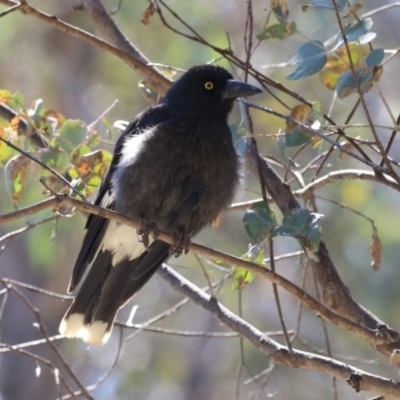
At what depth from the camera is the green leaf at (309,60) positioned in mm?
2977

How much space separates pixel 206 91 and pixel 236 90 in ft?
0.62

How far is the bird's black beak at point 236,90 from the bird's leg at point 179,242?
2.61 feet

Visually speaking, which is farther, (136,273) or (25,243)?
(25,243)

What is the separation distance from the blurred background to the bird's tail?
3.47 metres

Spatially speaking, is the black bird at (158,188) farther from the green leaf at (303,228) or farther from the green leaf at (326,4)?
the green leaf at (326,4)

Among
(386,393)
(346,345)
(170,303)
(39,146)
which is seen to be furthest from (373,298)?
(386,393)

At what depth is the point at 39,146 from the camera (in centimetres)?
388

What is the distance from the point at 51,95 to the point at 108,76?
803mm

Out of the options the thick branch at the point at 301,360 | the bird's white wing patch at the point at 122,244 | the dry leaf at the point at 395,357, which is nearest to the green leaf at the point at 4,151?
the bird's white wing patch at the point at 122,244

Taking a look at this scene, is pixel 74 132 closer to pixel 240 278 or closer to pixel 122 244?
pixel 122 244

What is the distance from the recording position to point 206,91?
4.13 m

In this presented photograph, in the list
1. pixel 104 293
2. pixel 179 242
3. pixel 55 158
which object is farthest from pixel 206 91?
pixel 104 293

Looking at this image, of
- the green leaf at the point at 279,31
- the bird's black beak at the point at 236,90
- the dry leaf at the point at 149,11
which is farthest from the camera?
the bird's black beak at the point at 236,90

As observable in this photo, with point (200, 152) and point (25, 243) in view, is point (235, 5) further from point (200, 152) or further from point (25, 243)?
point (200, 152)
